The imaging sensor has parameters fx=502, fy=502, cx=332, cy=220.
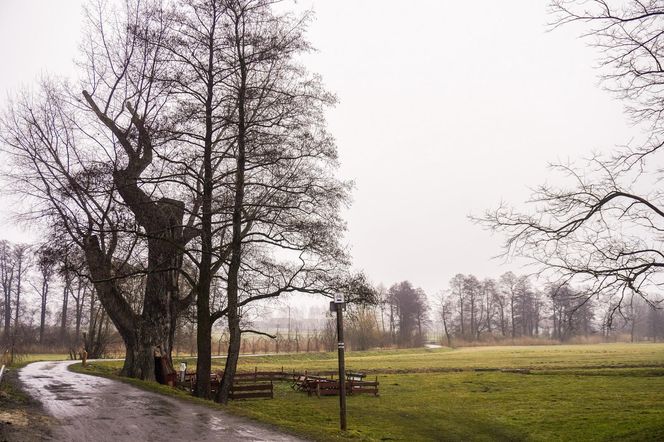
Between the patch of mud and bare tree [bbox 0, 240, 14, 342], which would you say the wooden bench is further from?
bare tree [bbox 0, 240, 14, 342]

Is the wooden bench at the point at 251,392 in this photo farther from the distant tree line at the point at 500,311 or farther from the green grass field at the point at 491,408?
the distant tree line at the point at 500,311

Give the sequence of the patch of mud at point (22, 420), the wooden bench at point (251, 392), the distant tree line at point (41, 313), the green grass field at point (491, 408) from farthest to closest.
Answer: the distant tree line at point (41, 313), the wooden bench at point (251, 392), the green grass field at point (491, 408), the patch of mud at point (22, 420)

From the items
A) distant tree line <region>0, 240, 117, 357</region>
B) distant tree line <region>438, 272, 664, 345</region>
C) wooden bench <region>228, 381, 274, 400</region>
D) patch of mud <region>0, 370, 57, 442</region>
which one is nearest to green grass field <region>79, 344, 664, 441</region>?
wooden bench <region>228, 381, 274, 400</region>

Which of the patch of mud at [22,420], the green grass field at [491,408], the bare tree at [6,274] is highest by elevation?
the bare tree at [6,274]

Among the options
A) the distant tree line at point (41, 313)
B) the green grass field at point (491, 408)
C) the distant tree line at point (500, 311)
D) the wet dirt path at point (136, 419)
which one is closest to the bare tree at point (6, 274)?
the distant tree line at point (41, 313)

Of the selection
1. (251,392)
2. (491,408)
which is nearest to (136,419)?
(251,392)

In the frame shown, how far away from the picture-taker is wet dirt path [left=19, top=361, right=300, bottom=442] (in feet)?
31.0

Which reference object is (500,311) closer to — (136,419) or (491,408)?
(491,408)

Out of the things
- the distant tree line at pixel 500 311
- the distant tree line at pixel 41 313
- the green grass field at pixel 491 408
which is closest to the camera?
the green grass field at pixel 491 408

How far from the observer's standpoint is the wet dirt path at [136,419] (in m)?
9.45

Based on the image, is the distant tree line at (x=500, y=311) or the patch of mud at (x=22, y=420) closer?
the patch of mud at (x=22, y=420)

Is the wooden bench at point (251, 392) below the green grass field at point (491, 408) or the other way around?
the other way around

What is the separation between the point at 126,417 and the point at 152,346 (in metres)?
10.7

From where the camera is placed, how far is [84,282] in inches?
750
